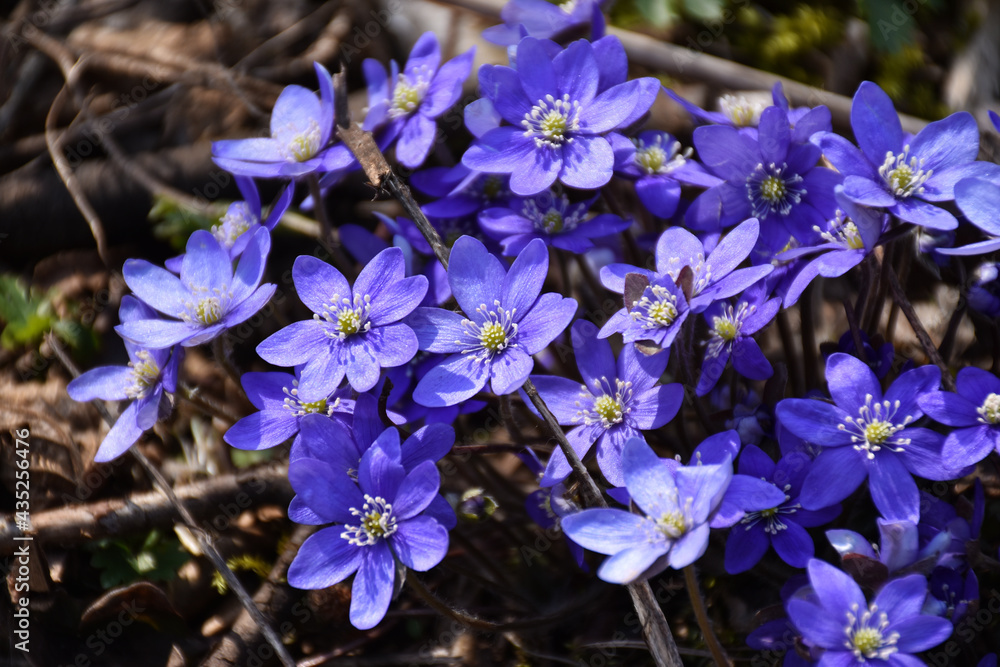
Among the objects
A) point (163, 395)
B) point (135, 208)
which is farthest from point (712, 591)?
point (135, 208)

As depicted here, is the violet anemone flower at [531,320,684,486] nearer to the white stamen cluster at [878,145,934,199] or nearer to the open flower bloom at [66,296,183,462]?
the white stamen cluster at [878,145,934,199]

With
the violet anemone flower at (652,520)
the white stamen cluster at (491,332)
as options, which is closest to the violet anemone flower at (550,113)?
the white stamen cluster at (491,332)

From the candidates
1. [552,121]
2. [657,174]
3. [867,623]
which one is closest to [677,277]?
A: [657,174]

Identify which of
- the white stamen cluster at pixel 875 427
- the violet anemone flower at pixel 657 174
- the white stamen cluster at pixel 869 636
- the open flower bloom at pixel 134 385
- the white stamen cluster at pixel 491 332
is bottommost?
the open flower bloom at pixel 134 385

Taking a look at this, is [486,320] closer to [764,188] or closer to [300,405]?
[300,405]

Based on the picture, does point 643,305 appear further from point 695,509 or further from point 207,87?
point 207,87

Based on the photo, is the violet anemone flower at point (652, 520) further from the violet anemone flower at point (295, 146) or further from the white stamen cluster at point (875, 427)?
the violet anemone flower at point (295, 146)

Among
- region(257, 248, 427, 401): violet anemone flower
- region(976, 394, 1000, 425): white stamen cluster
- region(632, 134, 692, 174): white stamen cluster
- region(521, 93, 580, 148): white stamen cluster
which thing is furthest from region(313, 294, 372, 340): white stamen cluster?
region(976, 394, 1000, 425): white stamen cluster

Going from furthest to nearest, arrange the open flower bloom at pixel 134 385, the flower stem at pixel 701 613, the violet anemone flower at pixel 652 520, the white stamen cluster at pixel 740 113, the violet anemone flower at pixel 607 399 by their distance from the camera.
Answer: the white stamen cluster at pixel 740 113 < the open flower bloom at pixel 134 385 < the violet anemone flower at pixel 607 399 < the flower stem at pixel 701 613 < the violet anemone flower at pixel 652 520
